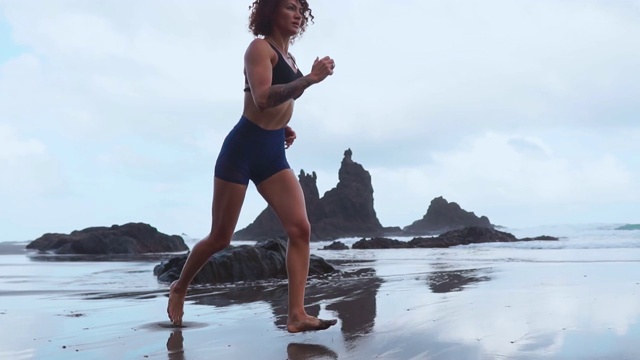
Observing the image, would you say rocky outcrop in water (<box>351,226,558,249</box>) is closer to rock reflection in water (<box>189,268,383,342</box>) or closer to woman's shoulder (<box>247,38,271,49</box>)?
rock reflection in water (<box>189,268,383,342</box>)

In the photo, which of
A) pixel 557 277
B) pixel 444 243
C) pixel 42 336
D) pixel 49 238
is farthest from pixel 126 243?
pixel 42 336

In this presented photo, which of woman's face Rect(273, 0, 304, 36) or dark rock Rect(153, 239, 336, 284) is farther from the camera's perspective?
dark rock Rect(153, 239, 336, 284)

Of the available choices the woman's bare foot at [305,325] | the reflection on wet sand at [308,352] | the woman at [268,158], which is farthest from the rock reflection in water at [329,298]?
the woman at [268,158]

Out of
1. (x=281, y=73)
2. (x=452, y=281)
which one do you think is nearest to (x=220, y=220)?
(x=281, y=73)

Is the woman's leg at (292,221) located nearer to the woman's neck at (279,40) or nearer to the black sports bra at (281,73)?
the black sports bra at (281,73)

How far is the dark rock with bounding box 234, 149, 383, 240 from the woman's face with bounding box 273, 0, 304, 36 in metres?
68.3

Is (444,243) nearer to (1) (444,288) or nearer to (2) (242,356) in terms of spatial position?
(1) (444,288)

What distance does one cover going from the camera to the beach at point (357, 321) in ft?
9.80

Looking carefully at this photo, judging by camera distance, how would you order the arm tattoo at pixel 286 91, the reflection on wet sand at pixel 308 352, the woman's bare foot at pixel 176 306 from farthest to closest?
the woman's bare foot at pixel 176 306 → the arm tattoo at pixel 286 91 → the reflection on wet sand at pixel 308 352

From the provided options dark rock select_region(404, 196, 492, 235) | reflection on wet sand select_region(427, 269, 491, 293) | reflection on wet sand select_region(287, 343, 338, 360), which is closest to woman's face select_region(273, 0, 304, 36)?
reflection on wet sand select_region(287, 343, 338, 360)

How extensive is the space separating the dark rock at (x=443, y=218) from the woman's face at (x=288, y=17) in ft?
269

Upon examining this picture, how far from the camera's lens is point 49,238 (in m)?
28.9

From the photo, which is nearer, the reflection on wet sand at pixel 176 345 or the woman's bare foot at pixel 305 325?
the reflection on wet sand at pixel 176 345

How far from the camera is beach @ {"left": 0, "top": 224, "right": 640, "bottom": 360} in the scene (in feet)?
9.80
